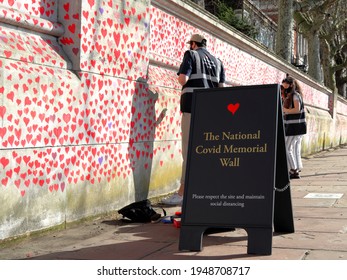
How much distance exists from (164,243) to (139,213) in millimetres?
1119

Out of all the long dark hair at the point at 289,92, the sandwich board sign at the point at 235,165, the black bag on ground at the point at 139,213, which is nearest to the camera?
the sandwich board sign at the point at 235,165

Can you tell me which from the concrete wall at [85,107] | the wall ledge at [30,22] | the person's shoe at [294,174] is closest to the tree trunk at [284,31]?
the person's shoe at [294,174]

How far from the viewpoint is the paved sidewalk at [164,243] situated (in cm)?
471

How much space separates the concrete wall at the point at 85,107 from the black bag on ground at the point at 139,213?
1.03 feet

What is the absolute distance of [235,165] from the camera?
496cm

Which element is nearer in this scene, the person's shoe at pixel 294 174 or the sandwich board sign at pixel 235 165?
the sandwich board sign at pixel 235 165

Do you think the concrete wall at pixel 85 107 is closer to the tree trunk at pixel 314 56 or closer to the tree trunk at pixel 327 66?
the tree trunk at pixel 314 56

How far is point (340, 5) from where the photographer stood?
36781mm

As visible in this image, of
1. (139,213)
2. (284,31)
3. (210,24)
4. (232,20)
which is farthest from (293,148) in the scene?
(284,31)

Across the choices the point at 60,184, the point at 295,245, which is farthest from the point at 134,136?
the point at 295,245

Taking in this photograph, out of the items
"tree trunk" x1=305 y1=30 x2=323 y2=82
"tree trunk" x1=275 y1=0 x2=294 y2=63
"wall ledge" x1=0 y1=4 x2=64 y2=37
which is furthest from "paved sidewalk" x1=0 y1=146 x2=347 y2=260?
"tree trunk" x1=305 y1=30 x2=323 y2=82

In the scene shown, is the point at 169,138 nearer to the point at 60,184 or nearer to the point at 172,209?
the point at 172,209

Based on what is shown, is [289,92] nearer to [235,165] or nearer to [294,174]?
[294,174]

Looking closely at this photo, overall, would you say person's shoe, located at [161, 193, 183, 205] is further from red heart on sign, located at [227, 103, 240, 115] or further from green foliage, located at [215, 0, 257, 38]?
green foliage, located at [215, 0, 257, 38]
